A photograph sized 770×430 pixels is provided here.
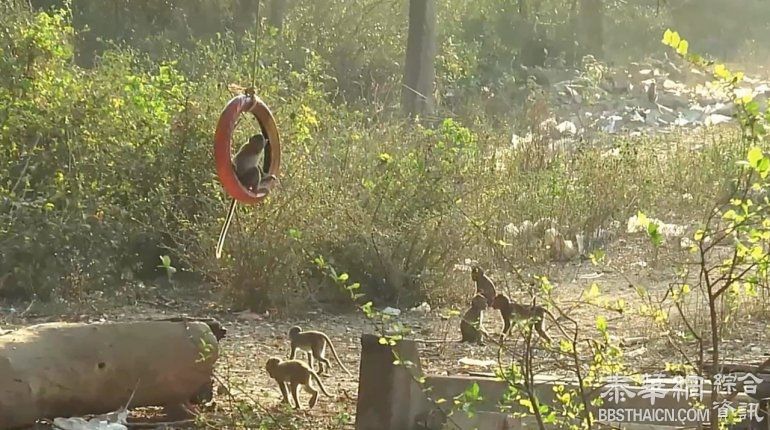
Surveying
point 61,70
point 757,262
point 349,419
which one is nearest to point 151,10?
point 61,70

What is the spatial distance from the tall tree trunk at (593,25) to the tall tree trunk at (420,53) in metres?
6.91

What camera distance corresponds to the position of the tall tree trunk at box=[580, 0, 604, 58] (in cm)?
1828

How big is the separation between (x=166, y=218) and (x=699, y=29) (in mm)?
15443

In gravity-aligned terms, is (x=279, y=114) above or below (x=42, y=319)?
above

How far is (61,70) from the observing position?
316 inches

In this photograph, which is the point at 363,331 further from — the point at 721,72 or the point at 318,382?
the point at 721,72

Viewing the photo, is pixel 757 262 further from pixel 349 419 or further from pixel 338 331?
pixel 338 331

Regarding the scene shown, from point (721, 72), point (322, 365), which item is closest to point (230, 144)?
point (322, 365)

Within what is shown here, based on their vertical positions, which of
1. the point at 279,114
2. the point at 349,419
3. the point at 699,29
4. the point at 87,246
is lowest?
the point at 349,419

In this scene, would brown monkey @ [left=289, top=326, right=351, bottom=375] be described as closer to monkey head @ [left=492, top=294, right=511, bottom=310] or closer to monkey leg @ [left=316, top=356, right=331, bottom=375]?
monkey leg @ [left=316, top=356, right=331, bottom=375]

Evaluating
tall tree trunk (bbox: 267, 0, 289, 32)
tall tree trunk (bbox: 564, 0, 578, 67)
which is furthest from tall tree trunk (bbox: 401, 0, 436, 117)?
tall tree trunk (bbox: 564, 0, 578, 67)

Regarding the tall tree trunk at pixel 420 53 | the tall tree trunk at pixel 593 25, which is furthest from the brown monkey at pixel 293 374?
the tall tree trunk at pixel 593 25

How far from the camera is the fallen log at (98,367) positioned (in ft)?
12.2

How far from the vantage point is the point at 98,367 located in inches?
154
